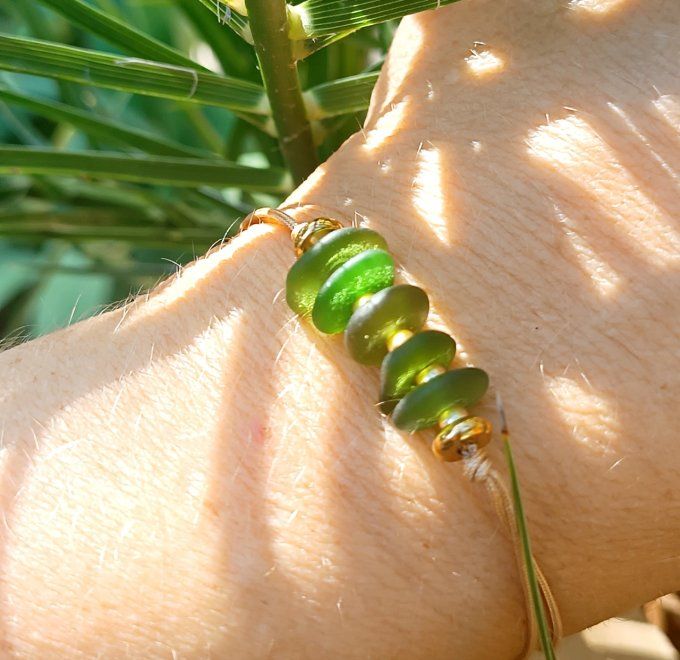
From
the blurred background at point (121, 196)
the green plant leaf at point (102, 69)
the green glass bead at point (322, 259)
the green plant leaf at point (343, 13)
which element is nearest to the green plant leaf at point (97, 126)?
the blurred background at point (121, 196)

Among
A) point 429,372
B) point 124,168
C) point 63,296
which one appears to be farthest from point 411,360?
point 63,296

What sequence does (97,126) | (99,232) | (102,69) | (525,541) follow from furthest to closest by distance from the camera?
1. (99,232)
2. (97,126)
3. (102,69)
4. (525,541)

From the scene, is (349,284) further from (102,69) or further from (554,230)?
(102,69)

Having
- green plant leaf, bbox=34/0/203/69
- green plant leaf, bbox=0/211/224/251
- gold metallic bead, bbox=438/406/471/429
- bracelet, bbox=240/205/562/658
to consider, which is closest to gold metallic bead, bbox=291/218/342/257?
bracelet, bbox=240/205/562/658

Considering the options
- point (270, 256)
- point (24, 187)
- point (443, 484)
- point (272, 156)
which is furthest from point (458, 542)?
point (24, 187)

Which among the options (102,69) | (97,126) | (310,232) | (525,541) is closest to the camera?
(525,541)
